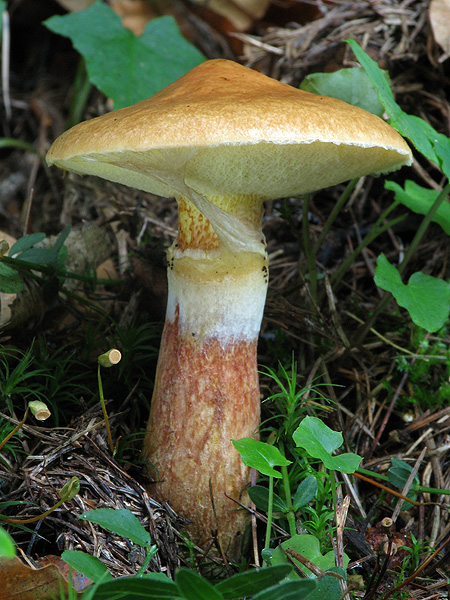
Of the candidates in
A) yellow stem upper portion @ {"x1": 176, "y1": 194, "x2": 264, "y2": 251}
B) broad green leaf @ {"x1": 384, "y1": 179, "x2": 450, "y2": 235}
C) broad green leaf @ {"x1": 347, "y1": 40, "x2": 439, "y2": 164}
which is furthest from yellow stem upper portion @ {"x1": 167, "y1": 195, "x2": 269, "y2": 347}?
broad green leaf @ {"x1": 384, "y1": 179, "x2": 450, "y2": 235}

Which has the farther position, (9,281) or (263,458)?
(9,281)

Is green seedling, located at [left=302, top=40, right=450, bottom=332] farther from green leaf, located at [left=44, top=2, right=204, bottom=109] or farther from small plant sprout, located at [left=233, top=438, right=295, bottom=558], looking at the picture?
green leaf, located at [left=44, top=2, right=204, bottom=109]

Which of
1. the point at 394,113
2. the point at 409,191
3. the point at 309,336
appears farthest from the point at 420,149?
the point at 309,336

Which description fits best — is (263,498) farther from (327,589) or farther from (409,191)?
(409,191)

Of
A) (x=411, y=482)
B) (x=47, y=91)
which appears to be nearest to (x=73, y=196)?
(x=47, y=91)

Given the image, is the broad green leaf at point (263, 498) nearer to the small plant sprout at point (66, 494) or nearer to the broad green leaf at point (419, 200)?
the small plant sprout at point (66, 494)

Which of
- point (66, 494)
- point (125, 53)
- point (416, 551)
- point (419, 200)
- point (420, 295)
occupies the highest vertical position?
point (125, 53)
